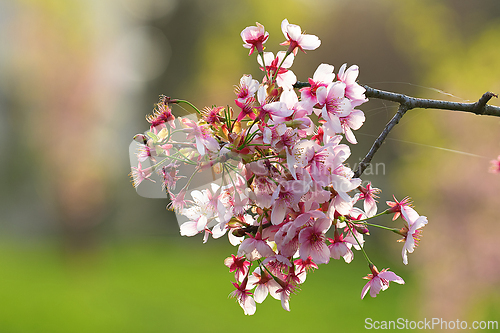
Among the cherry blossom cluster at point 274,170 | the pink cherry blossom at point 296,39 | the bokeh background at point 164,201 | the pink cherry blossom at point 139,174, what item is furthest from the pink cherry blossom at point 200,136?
the bokeh background at point 164,201

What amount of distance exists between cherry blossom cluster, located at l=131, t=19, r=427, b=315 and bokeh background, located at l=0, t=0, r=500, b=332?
10.3ft

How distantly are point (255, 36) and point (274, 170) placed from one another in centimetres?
31

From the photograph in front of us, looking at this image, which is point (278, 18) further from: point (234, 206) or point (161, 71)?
point (234, 206)

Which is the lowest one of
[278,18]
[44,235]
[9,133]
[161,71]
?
[44,235]

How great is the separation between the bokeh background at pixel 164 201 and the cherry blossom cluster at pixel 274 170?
10.3 feet

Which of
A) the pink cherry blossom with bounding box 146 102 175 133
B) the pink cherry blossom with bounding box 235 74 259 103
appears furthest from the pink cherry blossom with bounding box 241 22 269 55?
the pink cherry blossom with bounding box 146 102 175 133

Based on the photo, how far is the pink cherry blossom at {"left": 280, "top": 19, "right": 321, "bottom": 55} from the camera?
79cm

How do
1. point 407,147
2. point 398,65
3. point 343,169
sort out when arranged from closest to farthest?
1. point 343,169
2. point 407,147
3. point 398,65

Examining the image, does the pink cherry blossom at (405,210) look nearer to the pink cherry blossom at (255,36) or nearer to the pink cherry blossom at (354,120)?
the pink cherry blossom at (354,120)

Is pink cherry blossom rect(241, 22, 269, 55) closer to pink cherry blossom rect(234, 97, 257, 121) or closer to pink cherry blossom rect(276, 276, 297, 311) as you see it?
pink cherry blossom rect(234, 97, 257, 121)

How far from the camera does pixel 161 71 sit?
25.8 ft

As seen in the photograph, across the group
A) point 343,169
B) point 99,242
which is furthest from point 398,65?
point 99,242

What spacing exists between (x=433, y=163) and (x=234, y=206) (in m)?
3.50

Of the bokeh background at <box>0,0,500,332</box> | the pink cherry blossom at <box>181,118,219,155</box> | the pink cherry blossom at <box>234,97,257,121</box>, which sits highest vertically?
the pink cherry blossom at <box>234,97,257,121</box>
